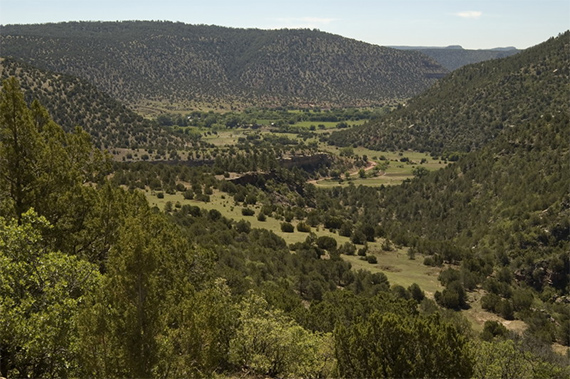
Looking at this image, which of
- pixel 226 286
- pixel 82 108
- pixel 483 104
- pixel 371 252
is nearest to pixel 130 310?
pixel 226 286

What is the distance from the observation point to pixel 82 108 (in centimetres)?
12975

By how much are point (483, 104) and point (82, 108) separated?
13222cm

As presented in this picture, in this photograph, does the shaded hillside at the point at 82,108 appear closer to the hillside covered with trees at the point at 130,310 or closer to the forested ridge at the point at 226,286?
the forested ridge at the point at 226,286

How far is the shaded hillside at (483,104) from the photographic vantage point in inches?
5950

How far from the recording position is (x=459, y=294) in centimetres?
5056

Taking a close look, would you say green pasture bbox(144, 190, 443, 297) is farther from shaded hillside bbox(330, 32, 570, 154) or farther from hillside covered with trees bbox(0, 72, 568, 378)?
shaded hillside bbox(330, 32, 570, 154)

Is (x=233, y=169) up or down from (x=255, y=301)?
down

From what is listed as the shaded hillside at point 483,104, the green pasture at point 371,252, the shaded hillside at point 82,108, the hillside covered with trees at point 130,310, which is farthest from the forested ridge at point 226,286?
the shaded hillside at point 483,104

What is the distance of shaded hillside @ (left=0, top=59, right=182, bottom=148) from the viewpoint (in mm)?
121812

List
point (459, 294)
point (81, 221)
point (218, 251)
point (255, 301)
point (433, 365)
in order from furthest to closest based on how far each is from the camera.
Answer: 1. point (459, 294)
2. point (218, 251)
3. point (255, 301)
4. point (81, 221)
5. point (433, 365)

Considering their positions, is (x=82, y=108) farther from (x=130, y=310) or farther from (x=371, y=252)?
(x=130, y=310)

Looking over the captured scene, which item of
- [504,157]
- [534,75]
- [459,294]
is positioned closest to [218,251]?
[459,294]

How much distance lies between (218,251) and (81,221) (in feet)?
73.8

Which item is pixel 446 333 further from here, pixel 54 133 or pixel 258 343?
pixel 54 133
